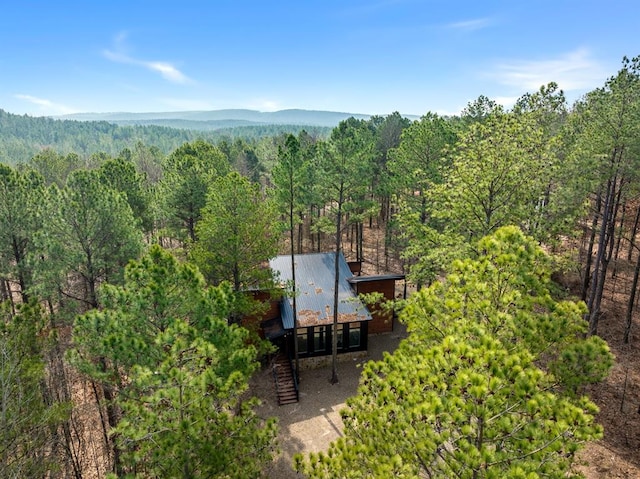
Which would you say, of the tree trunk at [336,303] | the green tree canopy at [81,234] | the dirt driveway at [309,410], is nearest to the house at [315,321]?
the dirt driveway at [309,410]

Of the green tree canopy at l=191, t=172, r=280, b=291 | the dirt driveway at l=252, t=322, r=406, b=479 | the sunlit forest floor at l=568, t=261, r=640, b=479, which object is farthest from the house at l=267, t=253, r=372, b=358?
the sunlit forest floor at l=568, t=261, r=640, b=479

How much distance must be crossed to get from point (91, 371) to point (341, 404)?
11.2m

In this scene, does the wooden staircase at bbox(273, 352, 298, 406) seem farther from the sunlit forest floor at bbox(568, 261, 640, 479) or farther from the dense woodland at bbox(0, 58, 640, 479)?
the sunlit forest floor at bbox(568, 261, 640, 479)

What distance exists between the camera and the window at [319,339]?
64.1 ft

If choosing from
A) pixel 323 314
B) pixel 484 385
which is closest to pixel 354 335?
pixel 323 314

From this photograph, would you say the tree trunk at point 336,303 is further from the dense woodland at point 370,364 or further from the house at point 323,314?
the house at point 323,314

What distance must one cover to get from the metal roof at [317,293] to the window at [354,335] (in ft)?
2.86

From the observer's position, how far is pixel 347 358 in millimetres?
20281

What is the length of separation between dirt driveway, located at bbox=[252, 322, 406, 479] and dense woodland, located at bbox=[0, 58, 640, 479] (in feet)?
5.64

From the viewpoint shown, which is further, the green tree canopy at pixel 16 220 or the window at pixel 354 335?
the window at pixel 354 335

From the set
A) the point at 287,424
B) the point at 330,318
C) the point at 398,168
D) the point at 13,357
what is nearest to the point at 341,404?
the point at 287,424

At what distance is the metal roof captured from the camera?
1933 centimetres

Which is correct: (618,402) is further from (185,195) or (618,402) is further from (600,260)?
(185,195)

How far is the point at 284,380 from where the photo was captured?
18.3m
